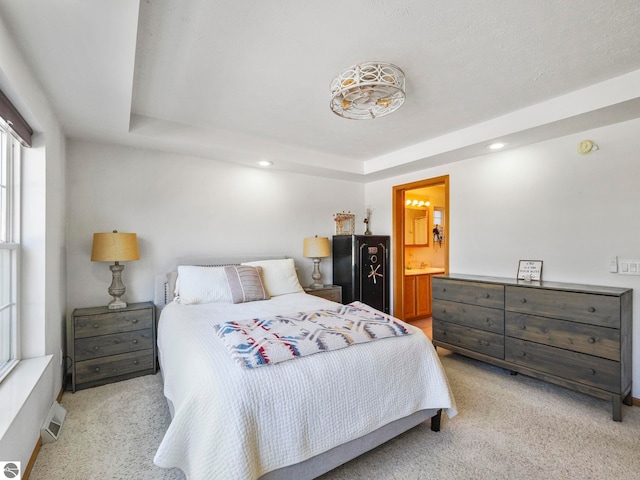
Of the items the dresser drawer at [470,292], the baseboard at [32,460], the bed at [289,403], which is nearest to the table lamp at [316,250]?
the dresser drawer at [470,292]

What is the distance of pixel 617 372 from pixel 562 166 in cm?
173

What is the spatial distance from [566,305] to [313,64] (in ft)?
8.55

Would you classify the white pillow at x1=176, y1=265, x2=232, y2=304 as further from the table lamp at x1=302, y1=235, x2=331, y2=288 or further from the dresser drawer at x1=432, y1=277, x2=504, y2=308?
the dresser drawer at x1=432, y1=277, x2=504, y2=308

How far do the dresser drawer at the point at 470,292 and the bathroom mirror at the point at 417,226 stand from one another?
79.5 inches

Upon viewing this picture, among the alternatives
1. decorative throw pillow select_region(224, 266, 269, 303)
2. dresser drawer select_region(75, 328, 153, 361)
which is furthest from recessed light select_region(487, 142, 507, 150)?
dresser drawer select_region(75, 328, 153, 361)

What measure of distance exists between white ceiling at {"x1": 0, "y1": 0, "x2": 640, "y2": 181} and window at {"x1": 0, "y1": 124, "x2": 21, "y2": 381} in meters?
0.48

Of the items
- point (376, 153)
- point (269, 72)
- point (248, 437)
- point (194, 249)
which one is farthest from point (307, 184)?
point (248, 437)

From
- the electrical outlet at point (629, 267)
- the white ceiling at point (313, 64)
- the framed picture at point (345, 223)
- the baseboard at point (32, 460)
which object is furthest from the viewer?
the framed picture at point (345, 223)

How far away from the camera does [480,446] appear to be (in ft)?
6.33

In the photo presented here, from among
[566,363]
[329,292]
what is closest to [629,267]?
[566,363]

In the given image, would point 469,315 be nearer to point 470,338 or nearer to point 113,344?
point 470,338

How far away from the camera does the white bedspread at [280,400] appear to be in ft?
4.17

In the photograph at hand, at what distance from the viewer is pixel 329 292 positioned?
400 cm

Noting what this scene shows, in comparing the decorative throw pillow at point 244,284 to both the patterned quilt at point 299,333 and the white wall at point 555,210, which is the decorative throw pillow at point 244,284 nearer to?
→ the patterned quilt at point 299,333
